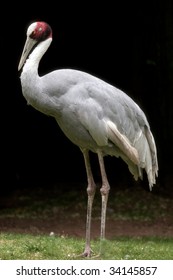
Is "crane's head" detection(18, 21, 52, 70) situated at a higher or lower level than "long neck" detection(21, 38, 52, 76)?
higher

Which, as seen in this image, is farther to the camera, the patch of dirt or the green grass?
the patch of dirt

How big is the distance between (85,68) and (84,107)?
1287cm

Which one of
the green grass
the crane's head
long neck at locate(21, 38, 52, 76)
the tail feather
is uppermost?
the crane's head

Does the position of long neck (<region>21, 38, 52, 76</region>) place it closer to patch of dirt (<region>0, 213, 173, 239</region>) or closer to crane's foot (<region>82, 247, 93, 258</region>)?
crane's foot (<region>82, 247, 93, 258</region>)

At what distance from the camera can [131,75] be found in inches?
786

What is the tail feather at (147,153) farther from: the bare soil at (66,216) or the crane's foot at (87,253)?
the bare soil at (66,216)

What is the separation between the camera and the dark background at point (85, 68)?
64.3 ft

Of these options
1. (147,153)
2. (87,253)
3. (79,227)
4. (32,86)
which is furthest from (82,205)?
(32,86)

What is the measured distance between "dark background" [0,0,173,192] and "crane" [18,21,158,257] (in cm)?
996

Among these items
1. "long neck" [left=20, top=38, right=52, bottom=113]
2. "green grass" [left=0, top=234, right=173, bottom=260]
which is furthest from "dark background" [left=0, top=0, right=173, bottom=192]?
"long neck" [left=20, top=38, right=52, bottom=113]

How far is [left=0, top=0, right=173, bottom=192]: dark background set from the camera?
1961 centimetres

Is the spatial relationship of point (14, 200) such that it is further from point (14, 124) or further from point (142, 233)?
point (142, 233)

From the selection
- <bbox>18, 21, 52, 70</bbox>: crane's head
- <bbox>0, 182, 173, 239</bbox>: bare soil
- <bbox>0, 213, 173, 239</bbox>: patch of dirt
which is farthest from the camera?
<bbox>0, 182, 173, 239</bbox>: bare soil

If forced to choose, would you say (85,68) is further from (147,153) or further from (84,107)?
(84,107)
